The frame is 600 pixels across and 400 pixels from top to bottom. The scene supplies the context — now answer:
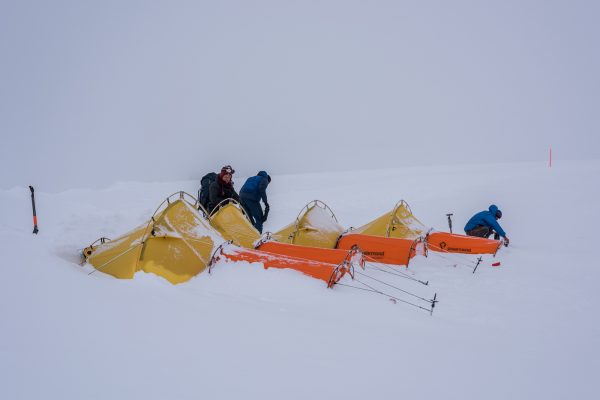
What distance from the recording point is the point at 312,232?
7145mm

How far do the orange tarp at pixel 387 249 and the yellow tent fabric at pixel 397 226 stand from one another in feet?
3.37

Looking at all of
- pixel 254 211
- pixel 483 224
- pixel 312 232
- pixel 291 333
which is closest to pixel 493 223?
pixel 483 224

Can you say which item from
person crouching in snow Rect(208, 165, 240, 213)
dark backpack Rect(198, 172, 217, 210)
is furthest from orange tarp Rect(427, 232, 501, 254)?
dark backpack Rect(198, 172, 217, 210)

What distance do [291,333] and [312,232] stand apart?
13.3ft

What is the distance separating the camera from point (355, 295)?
4711 millimetres

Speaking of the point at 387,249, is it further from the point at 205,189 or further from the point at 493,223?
the point at 205,189

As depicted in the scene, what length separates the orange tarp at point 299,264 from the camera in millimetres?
4747

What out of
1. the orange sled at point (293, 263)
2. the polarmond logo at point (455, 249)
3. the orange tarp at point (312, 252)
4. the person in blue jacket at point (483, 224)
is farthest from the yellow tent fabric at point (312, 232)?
the person in blue jacket at point (483, 224)

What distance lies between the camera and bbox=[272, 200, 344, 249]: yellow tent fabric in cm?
711

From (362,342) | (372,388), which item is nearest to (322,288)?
(362,342)

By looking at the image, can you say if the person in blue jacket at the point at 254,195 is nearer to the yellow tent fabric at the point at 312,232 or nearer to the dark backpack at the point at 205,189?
the dark backpack at the point at 205,189

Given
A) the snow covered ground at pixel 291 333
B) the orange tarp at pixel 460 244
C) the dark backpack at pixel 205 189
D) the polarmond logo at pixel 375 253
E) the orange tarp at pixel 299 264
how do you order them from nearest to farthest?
the snow covered ground at pixel 291 333, the orange tarp at pixel 299 264, the polarmond logo at pixel 375 253, the orange tarp at pixel 460 244, the dark backpack at pixel 205 189

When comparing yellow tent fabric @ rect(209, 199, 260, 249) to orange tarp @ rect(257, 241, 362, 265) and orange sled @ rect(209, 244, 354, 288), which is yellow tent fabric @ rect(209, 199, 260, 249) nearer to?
orange tarp @ rect(257, 241, 362, 265)

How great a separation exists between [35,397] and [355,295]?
3.38 meters
